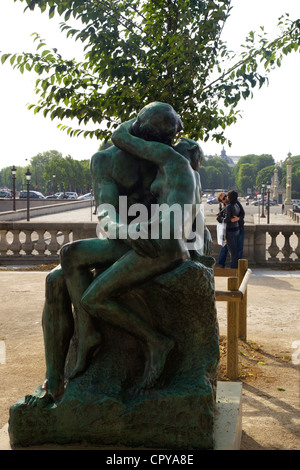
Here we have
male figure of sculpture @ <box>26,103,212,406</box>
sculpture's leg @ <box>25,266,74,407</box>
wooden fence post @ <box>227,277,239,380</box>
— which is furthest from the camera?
wooden fence post @ <box>227,277,239,380</box>

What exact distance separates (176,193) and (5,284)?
805 centimetres

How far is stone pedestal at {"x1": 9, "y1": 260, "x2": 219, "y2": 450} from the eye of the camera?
3.16m

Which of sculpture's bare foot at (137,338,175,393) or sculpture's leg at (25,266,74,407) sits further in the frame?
sculpture's leg at (25,266,74,407)

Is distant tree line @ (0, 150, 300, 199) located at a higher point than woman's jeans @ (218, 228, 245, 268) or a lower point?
higher

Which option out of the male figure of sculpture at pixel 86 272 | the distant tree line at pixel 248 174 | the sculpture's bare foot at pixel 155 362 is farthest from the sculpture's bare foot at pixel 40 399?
the distant tree line at pixel 248 174

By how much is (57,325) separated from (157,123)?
1.38 m

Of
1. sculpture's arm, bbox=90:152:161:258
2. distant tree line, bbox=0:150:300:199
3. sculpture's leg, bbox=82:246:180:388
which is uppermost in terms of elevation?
distant tree line, bbox=0:150:300:199

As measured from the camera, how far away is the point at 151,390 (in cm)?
323

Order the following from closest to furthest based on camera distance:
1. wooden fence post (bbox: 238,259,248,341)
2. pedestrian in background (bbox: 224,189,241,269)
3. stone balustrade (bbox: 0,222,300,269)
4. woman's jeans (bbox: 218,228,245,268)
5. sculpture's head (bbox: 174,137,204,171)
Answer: sculpture's head (bbox: 174,137,204,171) < wooden fence post (bbox: 238,259,248,341) < pedestrian in background (bbox: 224,189,241,269) < woman's jeans (bbox: 218,228,245,268) < stone balustrade (bbox: 0,222,300,269)

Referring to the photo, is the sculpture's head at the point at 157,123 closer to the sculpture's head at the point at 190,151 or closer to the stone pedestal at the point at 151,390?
the sculpture's head at the point at 190,151

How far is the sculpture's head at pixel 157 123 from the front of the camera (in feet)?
11.9

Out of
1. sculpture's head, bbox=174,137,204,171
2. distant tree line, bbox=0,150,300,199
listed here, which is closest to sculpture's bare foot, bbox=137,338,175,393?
sculpture's head, bbox=174,137,204,171

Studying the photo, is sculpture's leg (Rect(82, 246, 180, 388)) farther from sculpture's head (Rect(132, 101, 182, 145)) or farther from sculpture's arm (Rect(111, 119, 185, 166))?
sculpture's head (Rect(132, 101, 182, 145))
